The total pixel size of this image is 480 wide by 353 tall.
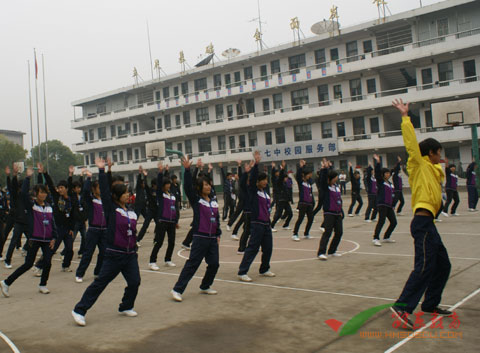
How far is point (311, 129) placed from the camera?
42375mm

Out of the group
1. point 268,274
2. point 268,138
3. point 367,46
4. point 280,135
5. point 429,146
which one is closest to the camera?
point 429,146

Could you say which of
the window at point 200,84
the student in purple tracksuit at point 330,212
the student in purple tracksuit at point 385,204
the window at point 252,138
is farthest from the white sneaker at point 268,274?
the window at point 200,84

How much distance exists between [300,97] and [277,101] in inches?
108

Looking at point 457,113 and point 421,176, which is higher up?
point 457,113

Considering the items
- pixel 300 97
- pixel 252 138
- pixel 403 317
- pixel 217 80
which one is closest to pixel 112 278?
pixel 403 317

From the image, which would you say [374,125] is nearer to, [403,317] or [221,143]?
[221,143]

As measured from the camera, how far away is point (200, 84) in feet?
166

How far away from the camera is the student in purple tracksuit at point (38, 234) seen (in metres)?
7.34

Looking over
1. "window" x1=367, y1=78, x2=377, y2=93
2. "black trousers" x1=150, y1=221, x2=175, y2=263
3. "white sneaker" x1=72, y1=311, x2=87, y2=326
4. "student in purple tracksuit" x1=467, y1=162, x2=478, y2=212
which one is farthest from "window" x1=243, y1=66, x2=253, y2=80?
"white sneaker" x1=72, y1=311, x2=87, y2=326

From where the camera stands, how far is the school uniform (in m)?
5.74

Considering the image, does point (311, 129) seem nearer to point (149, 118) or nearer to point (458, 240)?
point (149, 118)

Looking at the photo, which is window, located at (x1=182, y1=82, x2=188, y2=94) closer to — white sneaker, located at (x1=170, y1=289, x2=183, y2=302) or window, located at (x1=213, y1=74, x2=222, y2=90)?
window, located at (x1=213, y1=74, x2=222, y2=90)

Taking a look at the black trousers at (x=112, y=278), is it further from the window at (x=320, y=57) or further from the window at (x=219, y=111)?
the window at (x=219, y=111)

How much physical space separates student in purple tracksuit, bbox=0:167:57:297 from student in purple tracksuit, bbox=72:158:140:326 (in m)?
2.12
